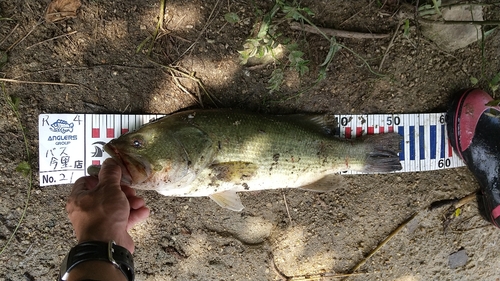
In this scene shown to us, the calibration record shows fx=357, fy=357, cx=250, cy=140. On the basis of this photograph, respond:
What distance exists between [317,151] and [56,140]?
2.38m

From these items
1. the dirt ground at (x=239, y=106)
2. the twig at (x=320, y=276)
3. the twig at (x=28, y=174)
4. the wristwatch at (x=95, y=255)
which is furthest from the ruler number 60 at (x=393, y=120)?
the twig at (x=28, y=174)

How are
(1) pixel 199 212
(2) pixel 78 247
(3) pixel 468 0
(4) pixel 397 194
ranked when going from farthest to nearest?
1. (4) pixel 397 194
2. (1) pixel 199 212
3. (3) pixel 468 0
4. (2) pixel 78 247

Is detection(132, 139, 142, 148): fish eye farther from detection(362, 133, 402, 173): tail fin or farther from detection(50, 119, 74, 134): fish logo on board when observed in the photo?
detection(362, 133, 402, 173): tail fin

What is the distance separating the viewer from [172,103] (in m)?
3.42

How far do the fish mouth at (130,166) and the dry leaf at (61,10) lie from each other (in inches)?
54.5

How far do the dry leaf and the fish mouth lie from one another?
1384 mm

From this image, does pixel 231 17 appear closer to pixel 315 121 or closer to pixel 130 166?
pixel 315 121

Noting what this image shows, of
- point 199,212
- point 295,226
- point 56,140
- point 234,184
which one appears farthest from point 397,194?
point 56,140

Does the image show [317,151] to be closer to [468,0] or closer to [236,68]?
[236,68]

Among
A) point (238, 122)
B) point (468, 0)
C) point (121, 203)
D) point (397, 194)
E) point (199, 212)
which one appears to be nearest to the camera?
point (121, 203)

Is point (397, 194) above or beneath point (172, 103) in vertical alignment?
beneath

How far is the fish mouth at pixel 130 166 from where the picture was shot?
2641 mm

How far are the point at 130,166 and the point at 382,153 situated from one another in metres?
2.36

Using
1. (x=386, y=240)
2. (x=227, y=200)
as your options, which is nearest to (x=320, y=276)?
(x=386, y=240)
